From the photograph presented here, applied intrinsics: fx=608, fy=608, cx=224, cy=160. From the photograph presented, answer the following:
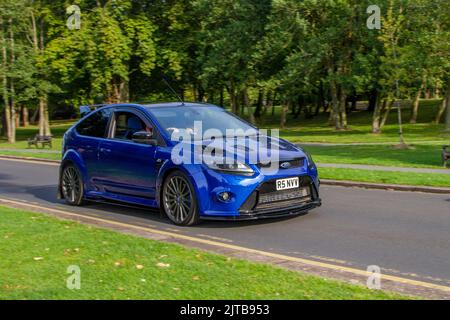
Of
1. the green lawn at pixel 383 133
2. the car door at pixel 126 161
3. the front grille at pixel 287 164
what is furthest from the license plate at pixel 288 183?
the green lawn at pixel 383 133

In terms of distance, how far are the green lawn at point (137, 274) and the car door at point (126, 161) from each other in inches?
63.3

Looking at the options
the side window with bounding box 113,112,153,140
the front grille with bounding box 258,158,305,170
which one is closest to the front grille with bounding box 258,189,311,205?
the front grille with bounding box 258,158,305,170

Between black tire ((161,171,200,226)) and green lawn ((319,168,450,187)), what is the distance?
583 centimetres

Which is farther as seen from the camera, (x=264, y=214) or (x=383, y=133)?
(x=383, y=133)

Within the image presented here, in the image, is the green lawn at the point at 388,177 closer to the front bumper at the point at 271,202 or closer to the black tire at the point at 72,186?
the front bumper at the point at 271,202

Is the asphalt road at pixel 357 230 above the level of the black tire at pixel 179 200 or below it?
below

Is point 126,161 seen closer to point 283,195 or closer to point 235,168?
point 235,168

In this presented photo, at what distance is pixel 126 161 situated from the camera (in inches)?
371

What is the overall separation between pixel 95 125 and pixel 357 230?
16.2ft

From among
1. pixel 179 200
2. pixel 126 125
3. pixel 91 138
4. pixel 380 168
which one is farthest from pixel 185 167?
pixel 380 168

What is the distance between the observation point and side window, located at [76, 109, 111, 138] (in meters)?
10.3

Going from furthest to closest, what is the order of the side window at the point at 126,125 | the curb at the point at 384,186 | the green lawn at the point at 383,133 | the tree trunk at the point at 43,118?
1. the tree trunk at the point at 43,118
2. the green lawn at the point at 383,133
3. the curb at the point at 384,186
4. the side window at the point at 126,125

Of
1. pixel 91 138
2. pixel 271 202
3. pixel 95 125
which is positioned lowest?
pixel 271 202

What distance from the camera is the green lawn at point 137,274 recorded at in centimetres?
503
